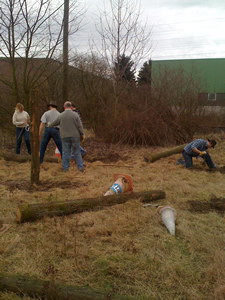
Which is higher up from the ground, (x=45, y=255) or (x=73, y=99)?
(x=73, y=99)

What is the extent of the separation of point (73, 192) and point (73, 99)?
10.9 m

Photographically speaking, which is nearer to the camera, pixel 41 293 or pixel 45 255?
pixel 41 293

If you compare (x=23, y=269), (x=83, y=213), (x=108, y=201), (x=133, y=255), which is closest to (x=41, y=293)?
(x=23, y=269)

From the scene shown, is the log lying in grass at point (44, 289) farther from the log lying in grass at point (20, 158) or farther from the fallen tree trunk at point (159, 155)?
the fallen tree trunk at point (159, 155)

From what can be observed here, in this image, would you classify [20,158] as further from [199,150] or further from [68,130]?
[199,150]

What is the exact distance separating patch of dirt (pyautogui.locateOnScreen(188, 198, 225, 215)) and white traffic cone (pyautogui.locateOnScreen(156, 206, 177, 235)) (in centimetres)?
74

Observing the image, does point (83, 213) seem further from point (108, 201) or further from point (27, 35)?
point (27, 35)

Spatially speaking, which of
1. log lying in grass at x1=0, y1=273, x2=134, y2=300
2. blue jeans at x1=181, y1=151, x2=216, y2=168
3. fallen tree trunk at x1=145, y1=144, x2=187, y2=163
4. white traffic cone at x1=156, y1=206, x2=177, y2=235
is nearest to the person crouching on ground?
fallen tree trunk at x1=145, y1=144, x2=187, y2=163

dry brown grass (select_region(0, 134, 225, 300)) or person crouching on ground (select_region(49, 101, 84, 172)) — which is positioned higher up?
person crouching on ground (select_region(49, 101, 84, 172))

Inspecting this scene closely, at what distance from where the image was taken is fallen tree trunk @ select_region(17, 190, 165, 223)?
358 centimetres

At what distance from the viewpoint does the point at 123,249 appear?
2891mm

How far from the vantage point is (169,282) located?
236 centimetres

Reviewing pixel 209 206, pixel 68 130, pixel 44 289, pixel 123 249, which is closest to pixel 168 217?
pixel 123 249

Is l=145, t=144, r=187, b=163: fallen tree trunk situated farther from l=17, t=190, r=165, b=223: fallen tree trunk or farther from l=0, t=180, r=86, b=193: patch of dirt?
l=17, t=190, r=165, b=223: fallen tree trunk
